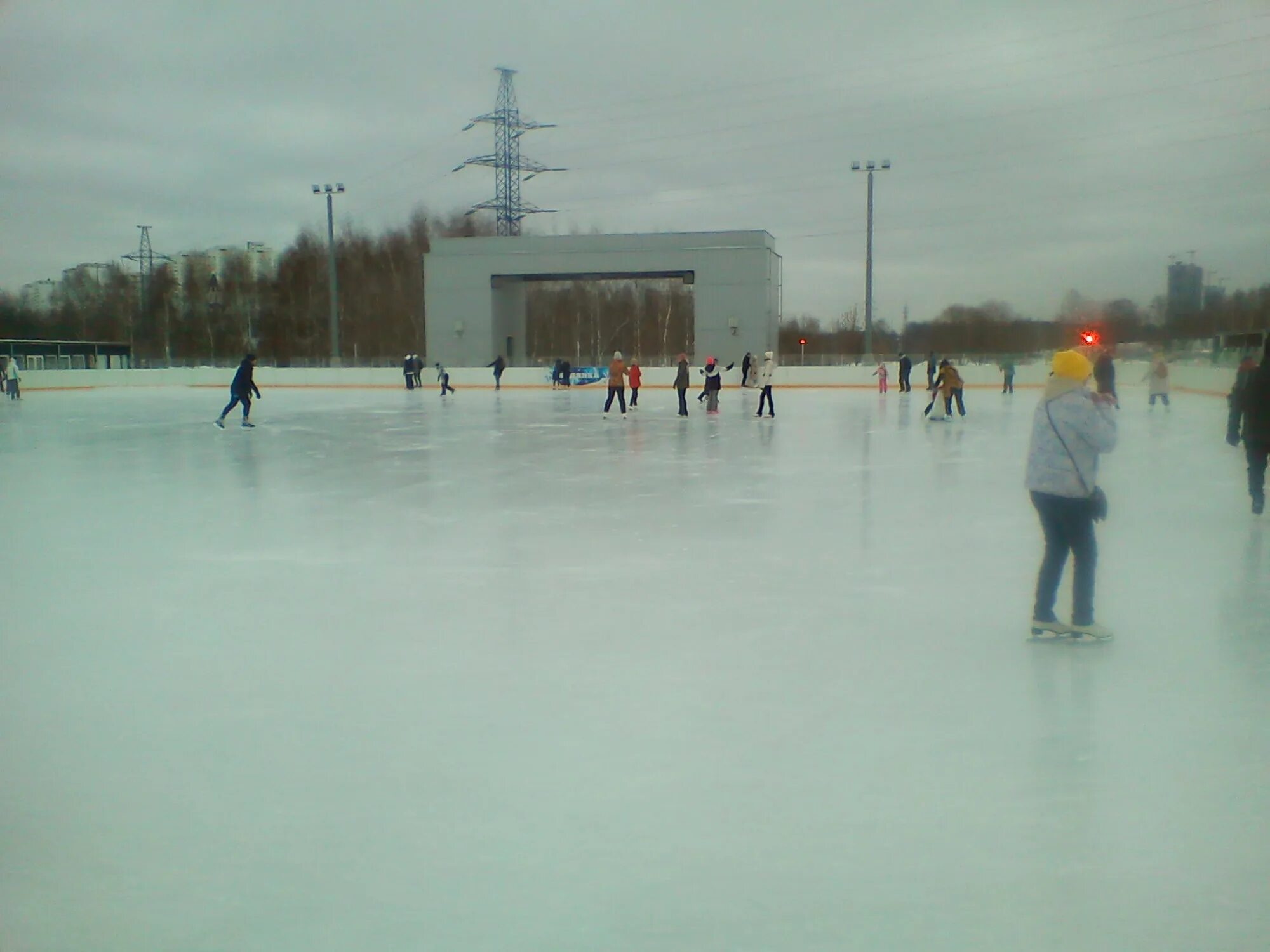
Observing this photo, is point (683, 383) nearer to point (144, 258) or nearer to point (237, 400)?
point (237, 400)

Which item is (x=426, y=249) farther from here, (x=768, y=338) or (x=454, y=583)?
(x=454, y=583)

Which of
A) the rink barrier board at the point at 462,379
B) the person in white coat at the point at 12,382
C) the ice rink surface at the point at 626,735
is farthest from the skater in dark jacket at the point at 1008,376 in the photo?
the person in white coat at the point at 12,382

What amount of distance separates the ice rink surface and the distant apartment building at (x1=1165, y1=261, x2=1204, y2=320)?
7.24 m

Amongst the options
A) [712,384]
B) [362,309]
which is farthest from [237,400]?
[362,309]

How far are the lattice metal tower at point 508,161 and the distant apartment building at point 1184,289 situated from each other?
32.9m

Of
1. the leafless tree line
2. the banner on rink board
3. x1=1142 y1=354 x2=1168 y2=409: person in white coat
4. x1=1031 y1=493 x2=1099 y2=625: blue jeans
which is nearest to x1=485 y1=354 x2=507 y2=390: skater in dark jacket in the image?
the banner on rink board

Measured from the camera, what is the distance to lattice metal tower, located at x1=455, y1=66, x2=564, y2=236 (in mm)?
43406

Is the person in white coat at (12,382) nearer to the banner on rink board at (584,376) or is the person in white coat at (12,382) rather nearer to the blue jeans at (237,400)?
the blue jeans at (237,400)

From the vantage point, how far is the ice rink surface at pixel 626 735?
7.55ft

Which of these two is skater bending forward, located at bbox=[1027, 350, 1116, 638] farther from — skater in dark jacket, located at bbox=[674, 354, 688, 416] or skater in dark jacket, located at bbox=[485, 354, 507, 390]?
skater in dark jacket, located at bbox=[485, 354, 507, 390]

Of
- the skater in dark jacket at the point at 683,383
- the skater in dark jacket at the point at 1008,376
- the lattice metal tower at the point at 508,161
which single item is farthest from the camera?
the lattice metal tower at the point at 508,161

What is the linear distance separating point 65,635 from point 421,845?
109 inches

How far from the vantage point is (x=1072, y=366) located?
4.27 m

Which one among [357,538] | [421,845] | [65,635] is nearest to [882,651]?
[421,845]
